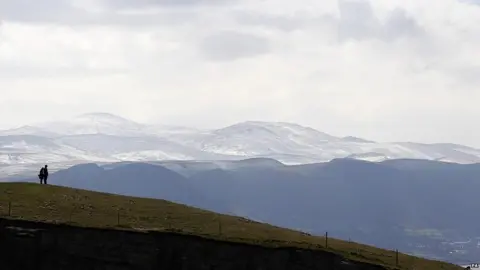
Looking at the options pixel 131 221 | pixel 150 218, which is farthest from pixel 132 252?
pixel 150 218

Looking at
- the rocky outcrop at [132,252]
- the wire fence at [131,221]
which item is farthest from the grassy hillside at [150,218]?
the rocky outcrop at [132,252]

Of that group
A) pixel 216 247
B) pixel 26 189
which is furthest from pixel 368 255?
pixel 26 189

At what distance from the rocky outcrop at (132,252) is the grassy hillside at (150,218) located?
1.08 metres

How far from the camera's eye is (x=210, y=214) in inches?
2847

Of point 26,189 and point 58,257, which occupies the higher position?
point 26,189

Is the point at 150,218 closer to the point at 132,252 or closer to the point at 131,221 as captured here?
the point at 131,221

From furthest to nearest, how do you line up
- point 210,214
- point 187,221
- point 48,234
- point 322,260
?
point 210,214
point 187,221
point 48,234
point 322,260

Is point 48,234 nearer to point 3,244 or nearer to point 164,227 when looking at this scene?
point 3,244

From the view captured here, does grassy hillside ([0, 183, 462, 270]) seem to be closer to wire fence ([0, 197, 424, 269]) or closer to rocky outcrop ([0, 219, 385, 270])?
wire fence ([0, 197, 424, 269])

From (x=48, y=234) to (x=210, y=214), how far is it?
15255 mm

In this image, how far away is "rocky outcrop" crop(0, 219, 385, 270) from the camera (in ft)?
197

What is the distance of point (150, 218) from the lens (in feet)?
221

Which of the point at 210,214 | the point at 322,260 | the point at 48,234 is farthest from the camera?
the point at 210,214

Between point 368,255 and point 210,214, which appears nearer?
point 368,255
